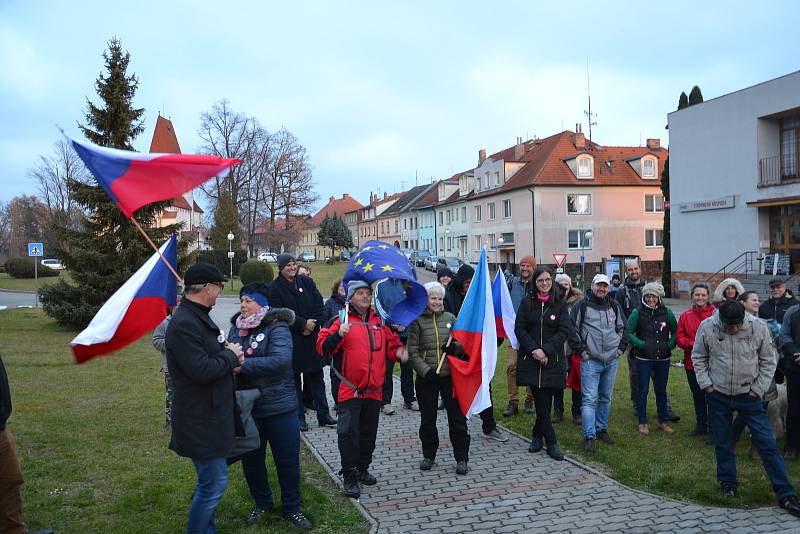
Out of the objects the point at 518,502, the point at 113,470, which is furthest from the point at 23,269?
the point at 518,502

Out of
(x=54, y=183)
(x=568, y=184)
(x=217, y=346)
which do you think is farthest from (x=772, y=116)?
(x=54, y=183)

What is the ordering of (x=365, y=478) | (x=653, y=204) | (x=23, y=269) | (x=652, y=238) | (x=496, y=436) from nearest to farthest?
(x=365, y=478) → (x=496, y=436) → (x=653, y=204) → (x=652, y=238) → (x=23, y=269)

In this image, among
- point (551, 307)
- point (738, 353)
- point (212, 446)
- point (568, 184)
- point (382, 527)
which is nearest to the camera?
point (212, 446)

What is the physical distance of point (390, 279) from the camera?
6109 mm

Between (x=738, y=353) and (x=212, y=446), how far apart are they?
457cm

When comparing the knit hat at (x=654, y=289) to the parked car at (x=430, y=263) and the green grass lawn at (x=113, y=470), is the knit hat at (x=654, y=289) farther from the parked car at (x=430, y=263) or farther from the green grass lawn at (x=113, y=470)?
the parked car at (x=430, y=263)

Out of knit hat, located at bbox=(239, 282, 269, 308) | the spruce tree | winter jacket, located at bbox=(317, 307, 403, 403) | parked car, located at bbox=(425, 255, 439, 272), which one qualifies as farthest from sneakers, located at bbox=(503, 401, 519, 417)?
parked car, located at bbox=(425, 255, 439, 272)

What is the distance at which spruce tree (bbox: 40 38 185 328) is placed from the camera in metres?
19.2

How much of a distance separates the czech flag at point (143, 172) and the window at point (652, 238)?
46554mm

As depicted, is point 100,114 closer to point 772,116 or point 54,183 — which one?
point 772,116

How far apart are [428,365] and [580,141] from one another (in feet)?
151

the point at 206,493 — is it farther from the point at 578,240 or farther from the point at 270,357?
the point at 578,240

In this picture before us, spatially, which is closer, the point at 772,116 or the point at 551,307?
the point at 551,307

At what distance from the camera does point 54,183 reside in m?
59.8
